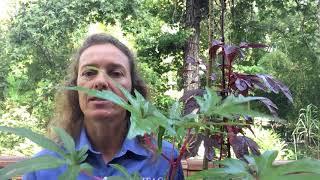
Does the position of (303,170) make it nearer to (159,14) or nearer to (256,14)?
(159,14)

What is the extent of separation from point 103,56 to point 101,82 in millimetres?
163

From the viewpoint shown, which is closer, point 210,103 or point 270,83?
point 210,103

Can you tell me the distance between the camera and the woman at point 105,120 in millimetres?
A: 1075

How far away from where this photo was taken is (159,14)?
8.12 m

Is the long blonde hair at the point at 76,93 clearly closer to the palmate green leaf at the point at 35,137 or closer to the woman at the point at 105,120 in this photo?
the woman at the point at 105,120

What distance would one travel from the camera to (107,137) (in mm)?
1239

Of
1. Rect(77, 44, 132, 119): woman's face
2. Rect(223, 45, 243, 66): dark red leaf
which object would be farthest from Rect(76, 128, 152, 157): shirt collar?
Rect(223, 45, 243, 66): dark red leaf

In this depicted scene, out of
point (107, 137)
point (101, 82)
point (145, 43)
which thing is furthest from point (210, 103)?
point (145, 43)

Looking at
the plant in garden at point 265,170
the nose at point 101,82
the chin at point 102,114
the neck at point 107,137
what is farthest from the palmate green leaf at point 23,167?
the neck at point 107,137

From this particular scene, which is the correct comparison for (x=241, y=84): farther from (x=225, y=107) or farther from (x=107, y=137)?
(x=225, y=107)

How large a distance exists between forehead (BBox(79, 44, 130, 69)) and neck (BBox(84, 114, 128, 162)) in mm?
149

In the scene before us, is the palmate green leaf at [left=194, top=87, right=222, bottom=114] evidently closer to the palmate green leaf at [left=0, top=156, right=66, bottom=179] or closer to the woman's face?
the palmate green leaf at [left=0, top=156, right=66, bottom=179]

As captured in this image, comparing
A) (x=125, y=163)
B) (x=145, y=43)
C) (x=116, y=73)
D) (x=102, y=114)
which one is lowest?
(x=125, y=163)

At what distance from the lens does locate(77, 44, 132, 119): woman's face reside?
1.05 meters
